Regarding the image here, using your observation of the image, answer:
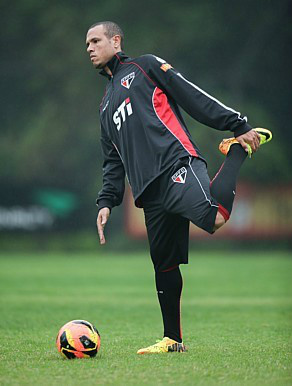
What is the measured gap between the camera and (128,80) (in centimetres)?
546

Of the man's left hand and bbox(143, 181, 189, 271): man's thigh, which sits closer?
the man's left hand

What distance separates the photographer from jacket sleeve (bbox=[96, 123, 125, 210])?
5.84 m

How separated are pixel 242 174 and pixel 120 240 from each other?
6.68 meters

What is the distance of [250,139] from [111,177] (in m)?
1.28

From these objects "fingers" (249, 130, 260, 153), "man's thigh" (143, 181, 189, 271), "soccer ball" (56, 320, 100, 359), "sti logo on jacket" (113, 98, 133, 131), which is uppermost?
"sti logo on jacket" (113, 98, 133, 131)

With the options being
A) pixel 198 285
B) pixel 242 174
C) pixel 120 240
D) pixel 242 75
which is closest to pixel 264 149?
pixel 242 174

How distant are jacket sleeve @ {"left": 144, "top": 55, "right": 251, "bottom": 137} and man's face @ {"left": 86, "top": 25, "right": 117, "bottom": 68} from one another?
34 cm

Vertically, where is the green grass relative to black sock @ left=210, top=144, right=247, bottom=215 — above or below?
below

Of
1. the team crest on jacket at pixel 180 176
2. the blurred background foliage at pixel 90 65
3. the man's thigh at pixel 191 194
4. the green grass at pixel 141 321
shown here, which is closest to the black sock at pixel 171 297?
the green grass at pixel 141 321

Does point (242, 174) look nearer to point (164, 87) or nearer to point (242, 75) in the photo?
point (242, 75)

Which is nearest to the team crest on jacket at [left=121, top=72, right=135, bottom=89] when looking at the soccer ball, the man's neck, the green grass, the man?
the man

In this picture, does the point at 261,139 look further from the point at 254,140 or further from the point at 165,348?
the point at 165,348

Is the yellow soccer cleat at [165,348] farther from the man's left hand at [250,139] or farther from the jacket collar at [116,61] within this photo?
the jacket collar at [116,61]

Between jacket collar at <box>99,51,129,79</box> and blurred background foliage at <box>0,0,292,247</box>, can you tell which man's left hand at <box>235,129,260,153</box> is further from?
blurred background foliage at <box>0,0,292,247</box>
